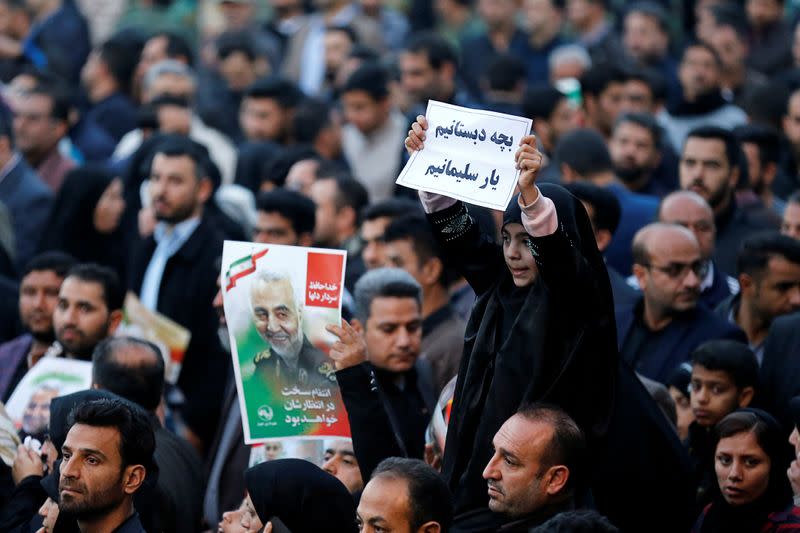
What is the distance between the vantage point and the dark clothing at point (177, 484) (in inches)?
267

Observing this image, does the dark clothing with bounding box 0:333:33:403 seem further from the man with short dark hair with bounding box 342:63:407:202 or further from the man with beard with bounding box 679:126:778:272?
the man with beard with bounding box 679:126:778:272

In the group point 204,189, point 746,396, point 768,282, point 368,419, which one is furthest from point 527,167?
point 204,189

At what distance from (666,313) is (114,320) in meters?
3.05

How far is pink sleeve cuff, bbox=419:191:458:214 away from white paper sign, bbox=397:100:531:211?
13 centimetres

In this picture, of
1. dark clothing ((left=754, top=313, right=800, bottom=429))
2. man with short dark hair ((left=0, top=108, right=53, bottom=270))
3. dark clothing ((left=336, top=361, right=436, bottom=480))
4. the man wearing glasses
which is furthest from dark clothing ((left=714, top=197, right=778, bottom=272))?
man with short dark hair ((left=0, top=108, right=53, bottom=270))

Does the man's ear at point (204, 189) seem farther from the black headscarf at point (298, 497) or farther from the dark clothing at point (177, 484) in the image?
the black headscarf at point (298, 497)

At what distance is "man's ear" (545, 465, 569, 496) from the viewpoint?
581 centimetres

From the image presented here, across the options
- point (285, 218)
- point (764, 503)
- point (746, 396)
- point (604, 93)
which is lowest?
point (764, 503)

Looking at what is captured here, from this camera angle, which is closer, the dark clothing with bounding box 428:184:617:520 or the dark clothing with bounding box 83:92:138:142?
the dark clothing with bounding box 428:184:617:520

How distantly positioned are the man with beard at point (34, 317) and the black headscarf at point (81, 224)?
4.78 feet

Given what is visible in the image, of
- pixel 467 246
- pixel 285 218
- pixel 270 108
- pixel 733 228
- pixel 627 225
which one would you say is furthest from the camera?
pixel 270 108

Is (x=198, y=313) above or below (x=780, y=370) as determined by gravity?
above

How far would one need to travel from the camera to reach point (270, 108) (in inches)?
507

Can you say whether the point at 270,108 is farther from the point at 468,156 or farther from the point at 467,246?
the point at 468,156
